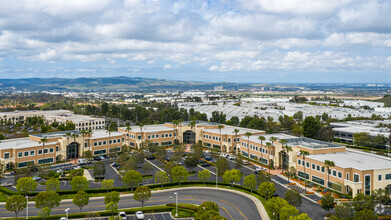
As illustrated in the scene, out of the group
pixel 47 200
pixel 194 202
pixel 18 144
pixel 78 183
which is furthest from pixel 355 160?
pixel 18 144

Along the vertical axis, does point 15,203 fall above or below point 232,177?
above

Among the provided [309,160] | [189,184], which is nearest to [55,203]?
[189,184]

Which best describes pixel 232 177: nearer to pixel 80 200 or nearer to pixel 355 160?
pixel 355 160

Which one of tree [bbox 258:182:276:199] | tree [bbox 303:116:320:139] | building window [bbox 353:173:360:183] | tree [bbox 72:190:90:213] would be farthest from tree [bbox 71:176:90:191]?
tree [bbox 303:116:320:139]

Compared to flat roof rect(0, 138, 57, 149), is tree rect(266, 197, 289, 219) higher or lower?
lower

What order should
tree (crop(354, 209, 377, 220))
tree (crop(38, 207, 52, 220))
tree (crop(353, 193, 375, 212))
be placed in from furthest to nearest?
tree (crop(38, 207, 52, 220)) < tree (crop(353, 193, 375, 212)) < tree (crop(354, 209, 377, 220))

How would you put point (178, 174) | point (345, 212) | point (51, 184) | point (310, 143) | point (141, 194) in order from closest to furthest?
1. point (345, 212)
2. point (141, 194)
3. point (51, 184)
4. point (178, 174)
5. point (310, 143)

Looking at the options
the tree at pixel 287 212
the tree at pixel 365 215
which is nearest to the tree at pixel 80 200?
the tree at pixel 287 212

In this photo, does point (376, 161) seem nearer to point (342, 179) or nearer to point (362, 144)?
point (342, 179)

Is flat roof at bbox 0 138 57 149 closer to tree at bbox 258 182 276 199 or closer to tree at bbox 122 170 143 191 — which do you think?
tree at bbox 122 170 143 191
